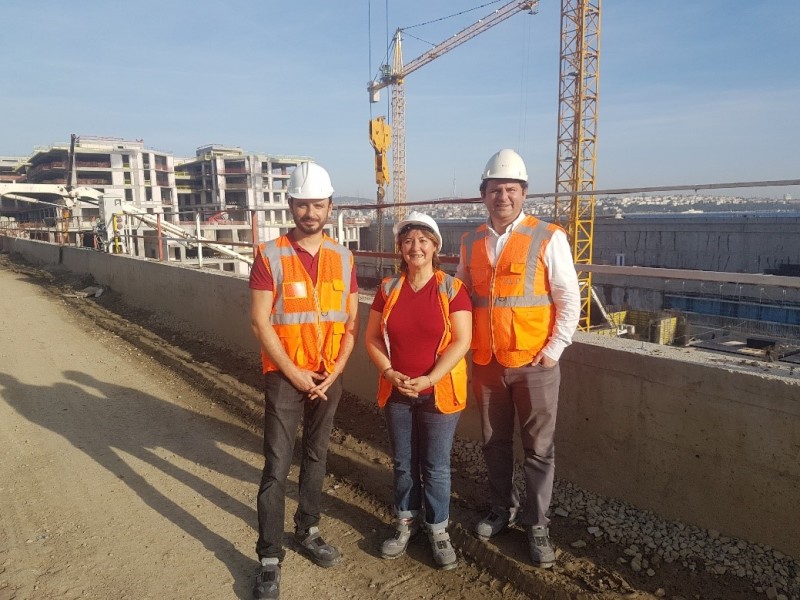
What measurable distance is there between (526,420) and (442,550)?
0.87 meters

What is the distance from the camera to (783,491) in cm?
267

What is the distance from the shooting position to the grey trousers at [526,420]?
9.61 feet

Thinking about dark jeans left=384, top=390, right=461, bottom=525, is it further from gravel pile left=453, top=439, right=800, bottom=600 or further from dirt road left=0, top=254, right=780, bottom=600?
gravel pile left=453, top=439, right=800, bottom=600

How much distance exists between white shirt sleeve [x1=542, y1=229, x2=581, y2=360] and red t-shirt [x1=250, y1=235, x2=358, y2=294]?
1126mm

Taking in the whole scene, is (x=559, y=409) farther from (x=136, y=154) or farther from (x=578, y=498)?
(x=136, y=154)

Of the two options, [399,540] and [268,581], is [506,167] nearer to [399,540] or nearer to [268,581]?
[399,540]

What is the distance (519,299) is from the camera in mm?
2881

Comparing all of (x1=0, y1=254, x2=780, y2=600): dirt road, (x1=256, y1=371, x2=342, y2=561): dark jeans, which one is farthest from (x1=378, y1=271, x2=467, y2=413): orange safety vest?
(x1=0, y1=254, x2=780, y2=600): dirt road

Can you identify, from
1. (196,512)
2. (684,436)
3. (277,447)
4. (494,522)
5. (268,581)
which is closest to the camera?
(268,581)

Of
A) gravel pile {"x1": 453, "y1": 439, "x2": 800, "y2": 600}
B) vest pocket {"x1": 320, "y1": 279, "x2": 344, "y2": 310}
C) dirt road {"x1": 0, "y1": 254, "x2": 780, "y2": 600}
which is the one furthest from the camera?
vest pocket {"x1": 320, "y1": 279, "x2": 344, "y2": 310}

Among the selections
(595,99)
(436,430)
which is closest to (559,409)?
(436,430)

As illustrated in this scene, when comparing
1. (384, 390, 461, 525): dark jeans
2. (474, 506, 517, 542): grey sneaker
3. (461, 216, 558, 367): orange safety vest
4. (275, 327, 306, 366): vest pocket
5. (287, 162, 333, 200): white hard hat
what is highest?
(287, 162, 333, 200): white hard hat

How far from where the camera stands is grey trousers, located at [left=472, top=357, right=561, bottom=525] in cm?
293

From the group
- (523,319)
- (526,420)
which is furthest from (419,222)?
(526,420)
